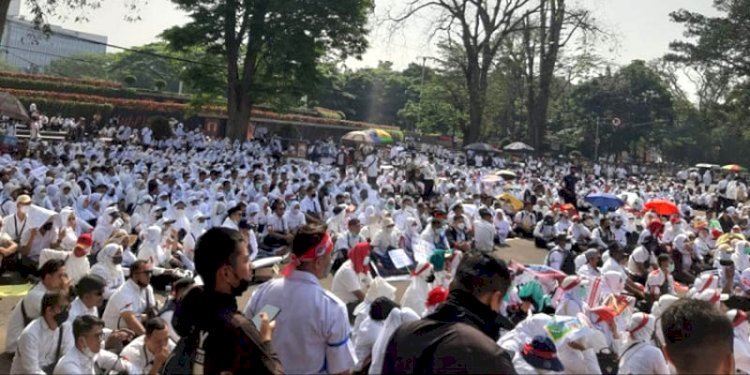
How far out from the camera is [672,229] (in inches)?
578

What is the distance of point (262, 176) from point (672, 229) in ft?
29.4

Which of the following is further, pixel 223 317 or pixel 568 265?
pixel 568 265

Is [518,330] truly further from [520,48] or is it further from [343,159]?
[520,48]

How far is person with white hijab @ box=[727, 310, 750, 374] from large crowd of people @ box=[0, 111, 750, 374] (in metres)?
0.01

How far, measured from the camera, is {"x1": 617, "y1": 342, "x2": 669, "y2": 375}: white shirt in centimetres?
418

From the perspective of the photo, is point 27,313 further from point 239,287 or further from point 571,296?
point 571,296

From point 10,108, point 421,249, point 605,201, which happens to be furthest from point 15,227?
point 605,201

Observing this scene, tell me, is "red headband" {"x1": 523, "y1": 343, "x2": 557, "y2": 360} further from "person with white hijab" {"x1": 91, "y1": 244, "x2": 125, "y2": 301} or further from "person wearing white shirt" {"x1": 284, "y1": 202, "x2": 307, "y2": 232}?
"person wearing white shirt" {"x1": 284, "y1": 202, "x2": 307, "y2": 232}

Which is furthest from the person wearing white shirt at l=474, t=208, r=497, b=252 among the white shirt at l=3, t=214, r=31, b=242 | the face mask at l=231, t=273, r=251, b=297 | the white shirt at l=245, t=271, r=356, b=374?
the face mask at l=231, t=273, r=251, b=297

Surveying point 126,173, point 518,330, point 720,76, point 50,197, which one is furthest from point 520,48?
point 518,330

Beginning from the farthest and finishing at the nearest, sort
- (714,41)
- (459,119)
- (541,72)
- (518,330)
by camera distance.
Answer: (459,119)
(541,72)
(714,41)
(518,330)

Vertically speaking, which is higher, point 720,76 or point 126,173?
point 720,76

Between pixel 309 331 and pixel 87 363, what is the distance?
7.42 ft

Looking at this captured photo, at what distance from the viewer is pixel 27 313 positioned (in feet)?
19.0
